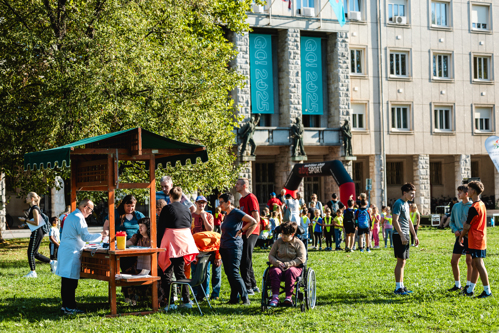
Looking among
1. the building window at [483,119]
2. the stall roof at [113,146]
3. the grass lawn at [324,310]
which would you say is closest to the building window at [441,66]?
the building window at [483,119]

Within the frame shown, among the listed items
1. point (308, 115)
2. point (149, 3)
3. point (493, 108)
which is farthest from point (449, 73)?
point (149, 3)

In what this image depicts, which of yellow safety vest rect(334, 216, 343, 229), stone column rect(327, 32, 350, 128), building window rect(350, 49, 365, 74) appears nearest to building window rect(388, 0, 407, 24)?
building window rect(350, 49, 365, 74)

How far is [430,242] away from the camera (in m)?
22.8

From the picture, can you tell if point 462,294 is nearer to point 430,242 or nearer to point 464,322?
point 464,322

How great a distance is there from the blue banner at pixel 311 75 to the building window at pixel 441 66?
8555mm

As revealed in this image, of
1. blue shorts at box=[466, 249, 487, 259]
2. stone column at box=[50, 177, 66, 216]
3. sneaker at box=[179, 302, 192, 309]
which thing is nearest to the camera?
sneaker at box=[179, 302, 192, 309]

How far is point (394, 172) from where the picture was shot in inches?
1795

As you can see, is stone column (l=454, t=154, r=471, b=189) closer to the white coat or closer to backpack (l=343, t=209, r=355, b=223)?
backpack (l=343, t=209, r=355, b=223)

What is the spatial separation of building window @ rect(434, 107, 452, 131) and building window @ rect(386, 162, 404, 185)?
196 inches

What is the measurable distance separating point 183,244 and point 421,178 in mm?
34250

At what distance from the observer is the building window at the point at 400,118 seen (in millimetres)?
40156

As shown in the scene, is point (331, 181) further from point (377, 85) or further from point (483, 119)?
→ point (483, 119)

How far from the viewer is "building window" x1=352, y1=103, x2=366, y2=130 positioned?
39.3 meters

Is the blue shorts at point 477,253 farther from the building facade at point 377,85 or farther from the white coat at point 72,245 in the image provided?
the building facade at point 377,85
